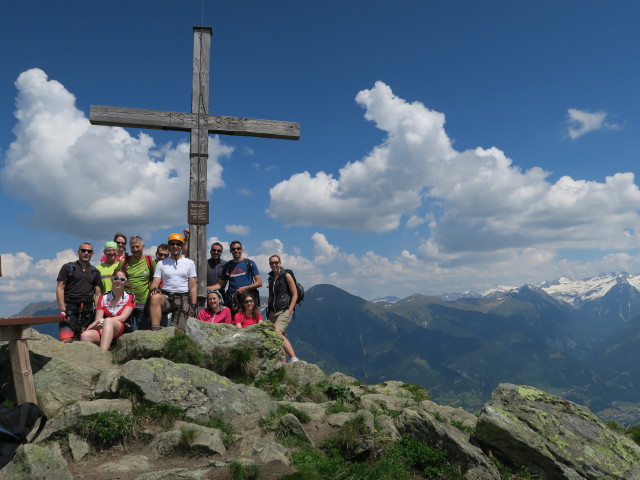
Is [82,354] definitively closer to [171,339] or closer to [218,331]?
[171,339]

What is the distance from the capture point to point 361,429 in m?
Result: 7.86

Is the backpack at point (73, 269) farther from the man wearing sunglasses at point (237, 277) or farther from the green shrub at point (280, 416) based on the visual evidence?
the green shrub at point (280, 416)

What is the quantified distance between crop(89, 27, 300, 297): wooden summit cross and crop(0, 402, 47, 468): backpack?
652 cm

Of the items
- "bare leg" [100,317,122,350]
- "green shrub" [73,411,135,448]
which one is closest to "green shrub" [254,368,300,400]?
"green shrub" [73,411,135,448]

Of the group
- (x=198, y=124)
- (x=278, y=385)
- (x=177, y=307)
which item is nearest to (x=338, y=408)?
Result: (x=278, y=385)

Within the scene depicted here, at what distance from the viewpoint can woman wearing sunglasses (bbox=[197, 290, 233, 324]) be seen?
40.0ft

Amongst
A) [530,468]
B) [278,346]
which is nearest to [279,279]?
[278,346]

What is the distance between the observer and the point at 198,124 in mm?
13180

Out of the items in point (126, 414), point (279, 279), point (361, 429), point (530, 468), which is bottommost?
point (530, 468)

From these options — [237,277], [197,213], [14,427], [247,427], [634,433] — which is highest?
[197,213]

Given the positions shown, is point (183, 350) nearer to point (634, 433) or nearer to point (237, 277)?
point (237, 277)

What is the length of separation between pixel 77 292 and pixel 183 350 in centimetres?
358

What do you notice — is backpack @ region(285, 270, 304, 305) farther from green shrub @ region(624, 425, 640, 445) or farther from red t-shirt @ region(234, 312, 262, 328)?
green shrub @ region(624, 425, 640, 445)

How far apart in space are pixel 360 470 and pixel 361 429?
77 cm
